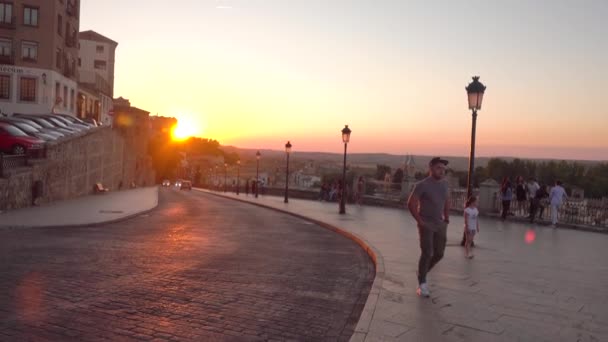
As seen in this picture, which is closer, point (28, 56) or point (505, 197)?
point (505, 197)

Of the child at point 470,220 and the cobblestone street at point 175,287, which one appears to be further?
the child at point 470,220

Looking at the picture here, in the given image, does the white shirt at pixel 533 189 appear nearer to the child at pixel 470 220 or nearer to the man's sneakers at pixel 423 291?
the child at pixel 470 220

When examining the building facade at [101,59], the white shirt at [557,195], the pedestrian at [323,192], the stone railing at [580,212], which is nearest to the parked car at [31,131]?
the pedestrian at [323,192]

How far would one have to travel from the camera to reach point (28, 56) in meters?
40.7

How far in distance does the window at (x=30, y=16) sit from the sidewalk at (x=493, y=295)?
3781cm

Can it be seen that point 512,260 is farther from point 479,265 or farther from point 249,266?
point 249,266

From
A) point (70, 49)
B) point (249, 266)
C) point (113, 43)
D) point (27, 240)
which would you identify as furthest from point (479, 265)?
point (113, 43)

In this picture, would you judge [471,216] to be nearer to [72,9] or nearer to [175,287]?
[175,287]

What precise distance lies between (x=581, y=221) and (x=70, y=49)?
4435 centimetres

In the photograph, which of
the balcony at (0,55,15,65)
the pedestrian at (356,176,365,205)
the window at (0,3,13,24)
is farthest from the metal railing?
the window at (0,3,13,24)

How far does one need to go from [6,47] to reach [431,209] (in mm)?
43263

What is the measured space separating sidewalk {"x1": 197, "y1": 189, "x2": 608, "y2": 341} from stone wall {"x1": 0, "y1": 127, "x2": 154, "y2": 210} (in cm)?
1259

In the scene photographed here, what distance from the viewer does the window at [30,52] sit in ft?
133

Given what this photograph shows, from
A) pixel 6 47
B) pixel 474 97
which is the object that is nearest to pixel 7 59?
pixel 6 47
